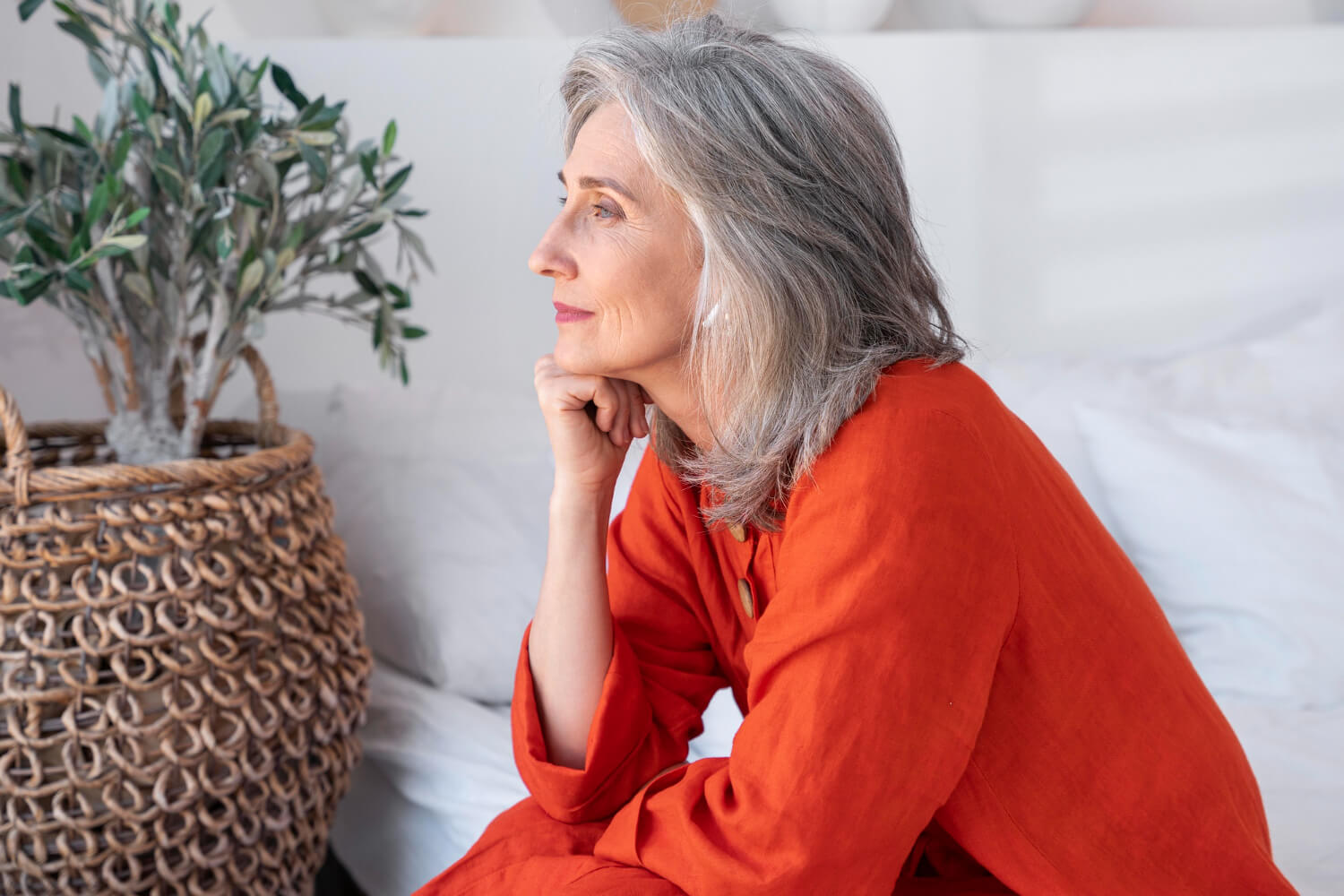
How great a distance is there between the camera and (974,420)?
804 mm

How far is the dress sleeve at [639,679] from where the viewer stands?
1005 mm

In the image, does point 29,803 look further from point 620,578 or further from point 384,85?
point 384,85

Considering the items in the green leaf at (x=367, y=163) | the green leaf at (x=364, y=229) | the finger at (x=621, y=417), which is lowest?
the finger at (x=621, y=417)

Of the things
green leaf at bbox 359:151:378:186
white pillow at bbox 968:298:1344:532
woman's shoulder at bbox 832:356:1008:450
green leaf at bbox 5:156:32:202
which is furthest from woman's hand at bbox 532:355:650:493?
white pillow at bbox 968:298:1344:532

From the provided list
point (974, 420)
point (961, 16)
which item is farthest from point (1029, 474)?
point (961, 16)

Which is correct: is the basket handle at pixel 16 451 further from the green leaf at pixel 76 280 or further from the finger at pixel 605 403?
the finger at pixel 605 403

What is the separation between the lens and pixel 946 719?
0.75 m

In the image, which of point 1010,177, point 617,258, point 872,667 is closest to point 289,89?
point 617,258

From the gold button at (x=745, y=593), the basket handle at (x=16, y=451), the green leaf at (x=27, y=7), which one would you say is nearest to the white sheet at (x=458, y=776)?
the gold button at (x=745, y=593)

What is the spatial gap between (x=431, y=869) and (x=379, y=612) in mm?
365

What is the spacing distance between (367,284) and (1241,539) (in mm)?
1137

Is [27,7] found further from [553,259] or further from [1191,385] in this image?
[1191,385]

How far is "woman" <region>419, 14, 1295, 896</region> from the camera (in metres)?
0.74

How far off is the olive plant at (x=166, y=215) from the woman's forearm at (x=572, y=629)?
463mm
